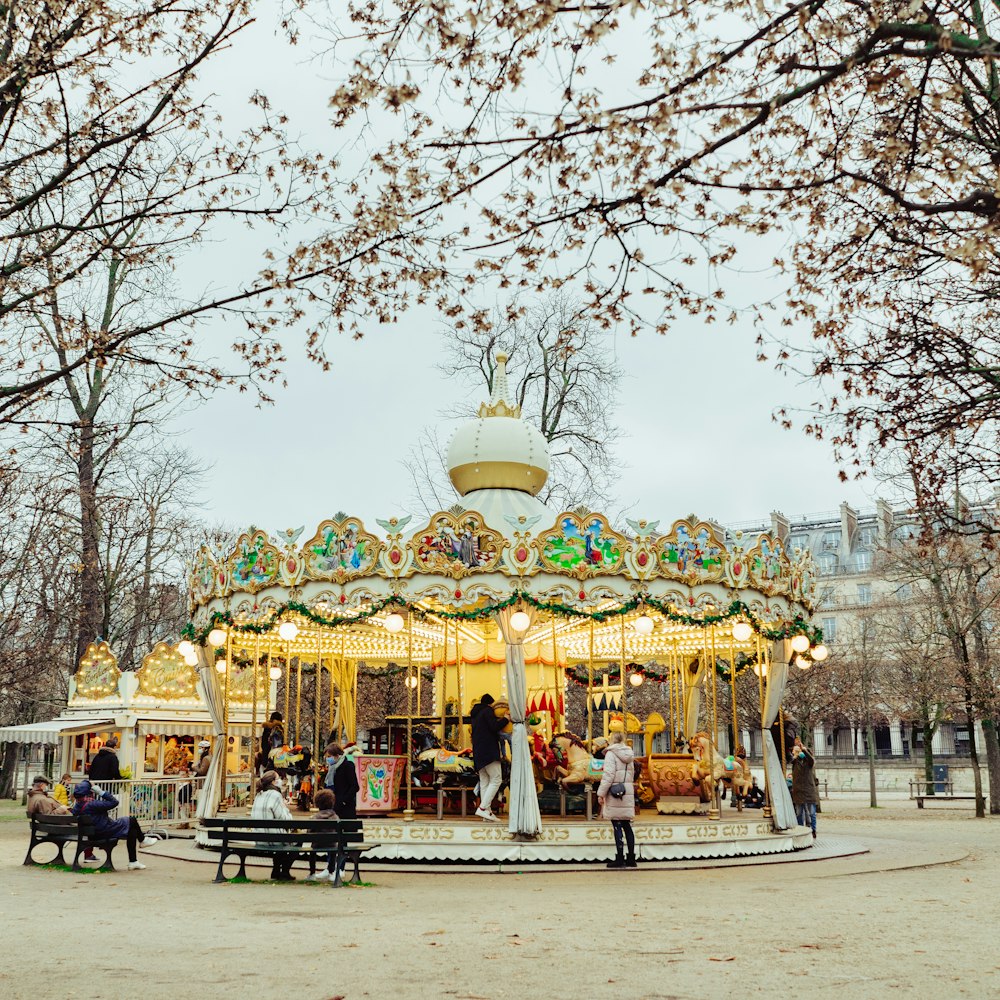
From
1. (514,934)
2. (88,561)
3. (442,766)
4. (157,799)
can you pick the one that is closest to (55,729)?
(88,561)

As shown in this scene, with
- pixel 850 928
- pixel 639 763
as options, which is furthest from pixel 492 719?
pixel 850 928

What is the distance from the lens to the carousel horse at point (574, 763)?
51.7 feet

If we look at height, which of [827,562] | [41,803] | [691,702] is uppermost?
[827,562]

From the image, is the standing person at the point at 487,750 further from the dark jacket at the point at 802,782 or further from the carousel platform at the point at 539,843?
the dark jacket at the point at 802,782

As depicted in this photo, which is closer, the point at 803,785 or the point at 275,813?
the point at 275,813

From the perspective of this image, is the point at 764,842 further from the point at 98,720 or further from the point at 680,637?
the point at 98,720

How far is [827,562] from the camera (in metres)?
76.0

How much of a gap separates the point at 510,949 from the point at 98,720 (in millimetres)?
21007

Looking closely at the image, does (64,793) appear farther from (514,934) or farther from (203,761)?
(514,934)

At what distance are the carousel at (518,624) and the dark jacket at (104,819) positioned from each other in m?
3.18

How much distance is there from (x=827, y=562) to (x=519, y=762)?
6573 centimetres

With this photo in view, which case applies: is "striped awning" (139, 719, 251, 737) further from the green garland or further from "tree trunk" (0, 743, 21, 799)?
"tree trunk" (0, 743, 21, 799)

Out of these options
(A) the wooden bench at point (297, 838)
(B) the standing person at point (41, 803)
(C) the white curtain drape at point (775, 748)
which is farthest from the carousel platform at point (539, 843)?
(B) the standing person at point (41, 803)

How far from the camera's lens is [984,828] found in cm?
2272
